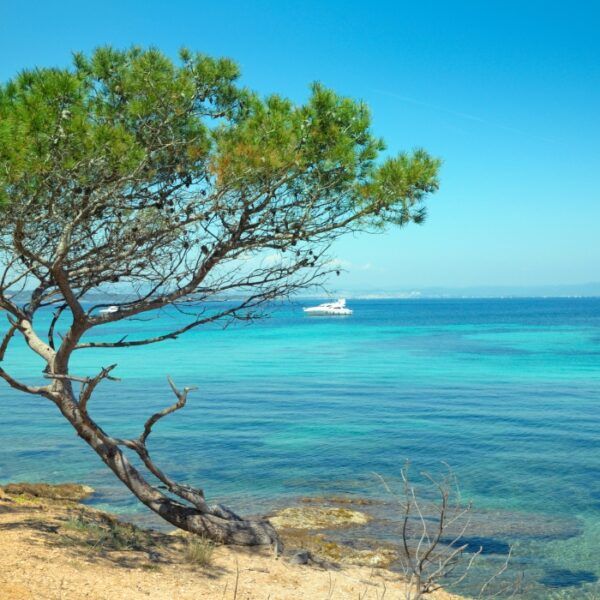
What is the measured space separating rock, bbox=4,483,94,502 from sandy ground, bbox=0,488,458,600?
2572 millimetres

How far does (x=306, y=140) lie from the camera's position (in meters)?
8.52

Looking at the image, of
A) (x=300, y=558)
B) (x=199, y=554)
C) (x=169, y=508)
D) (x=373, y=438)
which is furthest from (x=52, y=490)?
(x=373, y=438)

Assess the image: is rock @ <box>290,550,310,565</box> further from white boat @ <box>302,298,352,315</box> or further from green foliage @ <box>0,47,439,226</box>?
white boat @ <box>302,298,352,315</box>

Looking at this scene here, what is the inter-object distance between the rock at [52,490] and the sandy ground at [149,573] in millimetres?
2572

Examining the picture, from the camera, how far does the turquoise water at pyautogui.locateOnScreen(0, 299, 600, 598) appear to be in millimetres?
13539

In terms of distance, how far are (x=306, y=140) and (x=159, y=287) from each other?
2811 millimetres

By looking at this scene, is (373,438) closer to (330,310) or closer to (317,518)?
(317,518)

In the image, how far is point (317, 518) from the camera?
13344mm

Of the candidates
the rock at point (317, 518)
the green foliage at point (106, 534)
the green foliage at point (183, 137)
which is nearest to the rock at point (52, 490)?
the green foliage at point (106, 534)

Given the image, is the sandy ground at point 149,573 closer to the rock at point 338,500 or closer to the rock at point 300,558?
the rock at point 300,558

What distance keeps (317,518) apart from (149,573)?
5.13 m

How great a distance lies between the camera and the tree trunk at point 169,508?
32.4ft

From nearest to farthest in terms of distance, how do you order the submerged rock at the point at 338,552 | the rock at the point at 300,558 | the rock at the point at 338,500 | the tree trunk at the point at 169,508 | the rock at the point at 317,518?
1. the tree trunk at the point at 169,508
2. the rock at the point at 300,558
3. the submerged rock at the point at 338,552
4. the rock at the point at 317,518
5. the rock at the point at 338,500

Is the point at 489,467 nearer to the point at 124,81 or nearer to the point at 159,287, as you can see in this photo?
the point at 159,287
